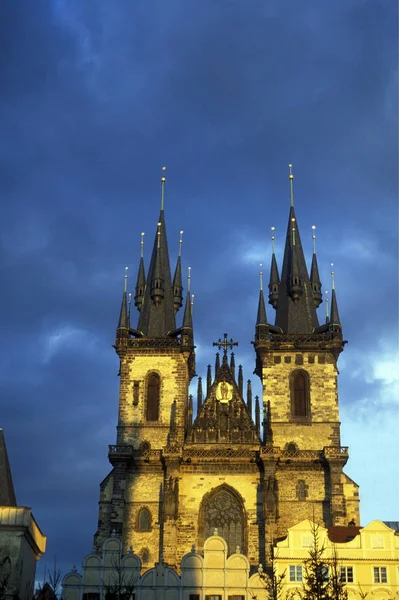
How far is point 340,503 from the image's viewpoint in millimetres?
52375

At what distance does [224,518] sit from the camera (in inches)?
2114

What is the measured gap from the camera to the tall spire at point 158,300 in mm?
61447

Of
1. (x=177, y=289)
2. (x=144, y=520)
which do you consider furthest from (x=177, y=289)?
(x=144, y=520)

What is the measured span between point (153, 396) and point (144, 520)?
8.41 meters

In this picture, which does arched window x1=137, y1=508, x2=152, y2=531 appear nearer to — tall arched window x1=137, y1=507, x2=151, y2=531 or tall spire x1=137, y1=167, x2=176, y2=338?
tall arched window x1=137, y1=507, x2=151, y2=531

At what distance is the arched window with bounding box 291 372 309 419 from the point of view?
5678cm

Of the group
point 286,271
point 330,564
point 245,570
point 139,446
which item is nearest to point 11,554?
point 245,570

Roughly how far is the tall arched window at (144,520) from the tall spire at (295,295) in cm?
1559

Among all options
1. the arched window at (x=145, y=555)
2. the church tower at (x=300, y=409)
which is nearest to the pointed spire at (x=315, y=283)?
the church tower at (x=300, y=409)

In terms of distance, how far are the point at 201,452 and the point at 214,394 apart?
460 cm

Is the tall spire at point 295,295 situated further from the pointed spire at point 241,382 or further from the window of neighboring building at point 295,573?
the window of neighboring building at point 295,573

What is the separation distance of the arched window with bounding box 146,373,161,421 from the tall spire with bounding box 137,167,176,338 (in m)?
3.23

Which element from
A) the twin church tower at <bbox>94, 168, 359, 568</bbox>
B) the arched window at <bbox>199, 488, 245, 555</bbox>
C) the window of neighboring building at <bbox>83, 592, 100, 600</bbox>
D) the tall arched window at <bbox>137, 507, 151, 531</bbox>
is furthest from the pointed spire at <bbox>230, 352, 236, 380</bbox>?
the window of neighboring building at <bbox>83, 592, 100, 600</bbox>

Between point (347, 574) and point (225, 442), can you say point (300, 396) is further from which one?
point (347, 574)
